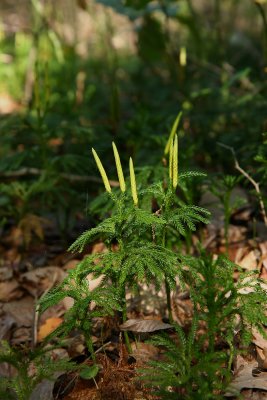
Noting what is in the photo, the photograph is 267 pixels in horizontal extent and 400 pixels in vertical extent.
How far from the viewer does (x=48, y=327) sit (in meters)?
1.93

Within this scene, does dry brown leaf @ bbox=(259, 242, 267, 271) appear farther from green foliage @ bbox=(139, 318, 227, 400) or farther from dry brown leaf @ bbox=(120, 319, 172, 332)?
green foliage @ bbox=(139, 318, 227, 400)

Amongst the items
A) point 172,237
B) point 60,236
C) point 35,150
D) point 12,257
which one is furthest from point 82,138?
point 172,237

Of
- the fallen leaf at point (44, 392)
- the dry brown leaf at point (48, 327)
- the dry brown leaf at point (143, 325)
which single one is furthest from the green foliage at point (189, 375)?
the dry brown leaf at point (48, 327)

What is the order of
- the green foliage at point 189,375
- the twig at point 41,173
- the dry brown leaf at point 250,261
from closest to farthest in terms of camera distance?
the green foliage at point 189,375
the dry brown leaf at point 250,261
the twig at point 41,173

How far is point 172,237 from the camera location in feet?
6.66

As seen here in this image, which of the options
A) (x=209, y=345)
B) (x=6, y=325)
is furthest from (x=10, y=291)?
Result: (x=209, y=345)

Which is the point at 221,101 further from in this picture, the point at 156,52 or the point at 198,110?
the point at 156,52

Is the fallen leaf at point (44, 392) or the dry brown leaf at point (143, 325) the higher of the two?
the dry brown leaf at point (143, 325)

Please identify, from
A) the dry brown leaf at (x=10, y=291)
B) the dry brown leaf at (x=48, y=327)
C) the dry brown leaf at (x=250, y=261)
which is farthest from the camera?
the dry brown leaf at (x=10, y=291)

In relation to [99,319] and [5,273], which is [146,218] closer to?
[99,319]

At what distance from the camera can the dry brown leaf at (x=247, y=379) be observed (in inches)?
54.3

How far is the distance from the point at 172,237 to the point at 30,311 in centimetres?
76

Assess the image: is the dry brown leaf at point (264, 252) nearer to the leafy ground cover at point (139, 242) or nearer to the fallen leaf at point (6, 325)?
the leafy ground cover at point (139, 242)

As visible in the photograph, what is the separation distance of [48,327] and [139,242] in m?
0.75
